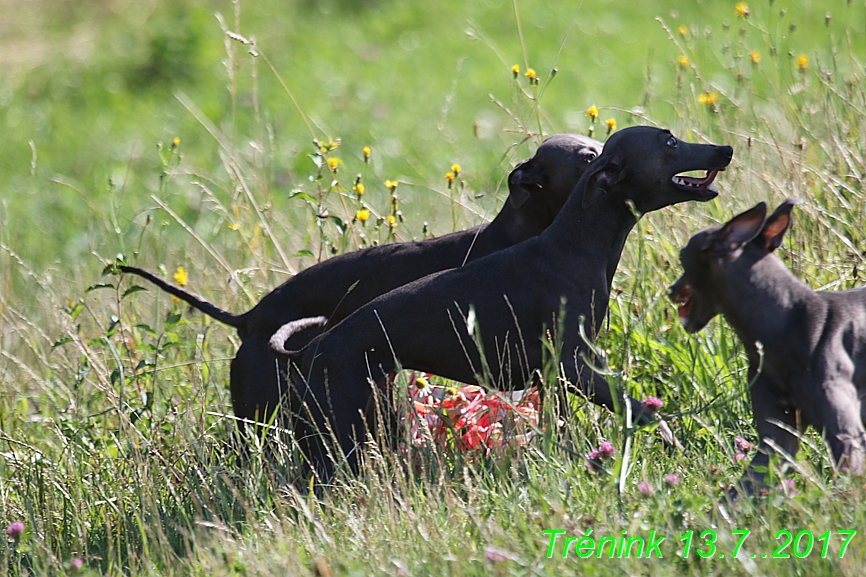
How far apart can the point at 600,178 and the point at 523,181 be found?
61cm

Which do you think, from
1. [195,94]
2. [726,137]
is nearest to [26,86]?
Answer: [195,94]

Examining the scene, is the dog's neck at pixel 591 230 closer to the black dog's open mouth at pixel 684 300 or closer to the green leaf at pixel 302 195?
the black dog's open mouth at pixel 684 300

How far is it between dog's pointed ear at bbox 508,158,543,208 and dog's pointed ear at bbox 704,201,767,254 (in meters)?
1.69

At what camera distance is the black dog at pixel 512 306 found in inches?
166

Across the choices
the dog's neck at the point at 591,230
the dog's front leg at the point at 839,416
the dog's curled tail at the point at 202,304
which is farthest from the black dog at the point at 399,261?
the dog's front leg at the point at 839,416

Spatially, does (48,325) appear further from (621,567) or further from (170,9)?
(170,9)

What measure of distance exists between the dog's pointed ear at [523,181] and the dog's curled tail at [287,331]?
3.33ft

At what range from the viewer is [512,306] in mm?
4316

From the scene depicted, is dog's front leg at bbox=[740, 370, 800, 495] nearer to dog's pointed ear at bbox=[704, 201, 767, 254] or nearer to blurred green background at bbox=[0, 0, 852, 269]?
dog's pointed ear at bbox=[704, 201, 767, 254]

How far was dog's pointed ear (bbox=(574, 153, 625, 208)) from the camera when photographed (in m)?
4.29

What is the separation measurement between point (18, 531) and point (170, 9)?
14.1m

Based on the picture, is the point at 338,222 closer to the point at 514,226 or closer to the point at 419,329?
the point at 514,226

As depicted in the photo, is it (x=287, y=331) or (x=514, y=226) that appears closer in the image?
(x=287, y=331)

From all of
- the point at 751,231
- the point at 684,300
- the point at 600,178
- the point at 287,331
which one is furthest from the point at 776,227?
the point at 287,331
